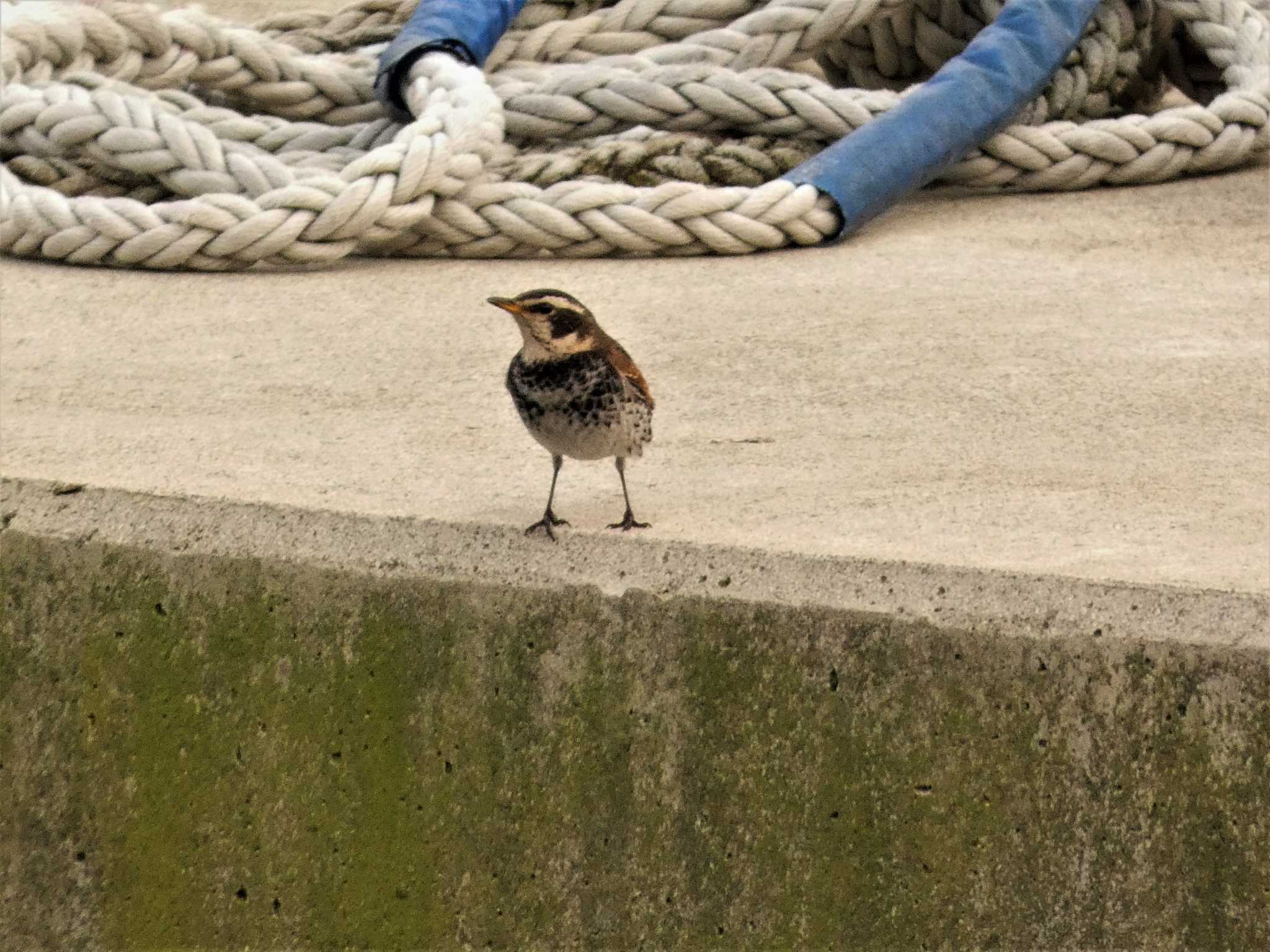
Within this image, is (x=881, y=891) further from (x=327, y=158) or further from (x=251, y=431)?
(x=327, y=158)

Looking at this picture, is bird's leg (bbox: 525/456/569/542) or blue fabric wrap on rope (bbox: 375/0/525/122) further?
blue fabric wrap on rope (bbox: 375/0/525/122)

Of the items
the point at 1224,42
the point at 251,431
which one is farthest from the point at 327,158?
the point at 1224,42

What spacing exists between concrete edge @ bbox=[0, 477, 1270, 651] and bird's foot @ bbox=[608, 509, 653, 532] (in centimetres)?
12

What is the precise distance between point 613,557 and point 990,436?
75 cm

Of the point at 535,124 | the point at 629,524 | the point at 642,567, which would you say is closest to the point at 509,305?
the point at 629,524

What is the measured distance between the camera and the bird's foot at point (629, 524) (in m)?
2.06

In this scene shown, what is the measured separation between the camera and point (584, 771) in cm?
184

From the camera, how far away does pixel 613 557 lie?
1.89m

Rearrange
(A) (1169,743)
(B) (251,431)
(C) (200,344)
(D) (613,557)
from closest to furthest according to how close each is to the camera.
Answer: (A) (1169,743), (D) (613,557), (B) (251,431), (C) (200,344)

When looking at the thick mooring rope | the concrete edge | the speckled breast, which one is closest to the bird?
the speckled breast

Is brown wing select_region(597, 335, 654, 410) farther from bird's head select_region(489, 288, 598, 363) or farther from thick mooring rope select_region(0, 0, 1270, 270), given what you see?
thick mooring rope select_region(0, 0, 1270, 270)

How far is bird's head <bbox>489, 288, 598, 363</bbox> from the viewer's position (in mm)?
2125

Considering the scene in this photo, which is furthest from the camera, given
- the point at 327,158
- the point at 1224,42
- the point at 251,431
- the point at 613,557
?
the point at 1224,42

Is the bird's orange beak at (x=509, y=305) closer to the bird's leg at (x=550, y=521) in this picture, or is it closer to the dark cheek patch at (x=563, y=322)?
the dark cheek patch at (x=563, y=322)
